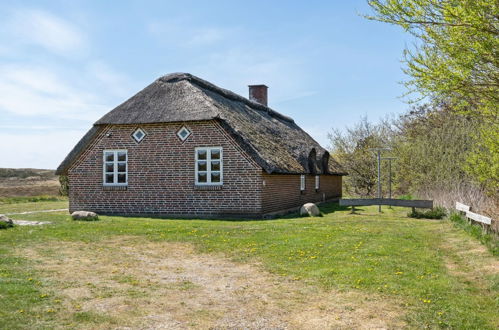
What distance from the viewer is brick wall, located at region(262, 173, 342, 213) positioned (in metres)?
19.0

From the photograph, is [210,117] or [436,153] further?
[436,153]

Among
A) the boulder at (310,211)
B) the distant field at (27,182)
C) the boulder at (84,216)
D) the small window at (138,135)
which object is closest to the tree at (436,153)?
the boulder at (310,211)

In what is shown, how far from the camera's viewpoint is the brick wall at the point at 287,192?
18969 millimetres

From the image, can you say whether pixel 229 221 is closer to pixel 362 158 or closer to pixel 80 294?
pixel 80 294

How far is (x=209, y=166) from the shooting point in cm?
1911

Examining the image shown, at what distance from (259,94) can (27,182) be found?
2430 centimetres

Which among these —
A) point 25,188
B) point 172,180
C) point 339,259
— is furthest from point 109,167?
point 25,188

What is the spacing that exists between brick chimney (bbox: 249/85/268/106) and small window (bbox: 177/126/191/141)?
12378mm

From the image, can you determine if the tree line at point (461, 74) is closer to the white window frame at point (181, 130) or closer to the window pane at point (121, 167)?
the white window frame at point (181, 130)

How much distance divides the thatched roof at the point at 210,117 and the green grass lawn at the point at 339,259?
357 cm

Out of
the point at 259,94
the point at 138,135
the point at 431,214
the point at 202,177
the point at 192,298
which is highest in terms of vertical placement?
the point at 259,94

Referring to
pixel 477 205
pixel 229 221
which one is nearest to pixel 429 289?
pixel 477 205

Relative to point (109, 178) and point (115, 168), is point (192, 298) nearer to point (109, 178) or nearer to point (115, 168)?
point (115, 168)

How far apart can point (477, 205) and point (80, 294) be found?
491 inches
